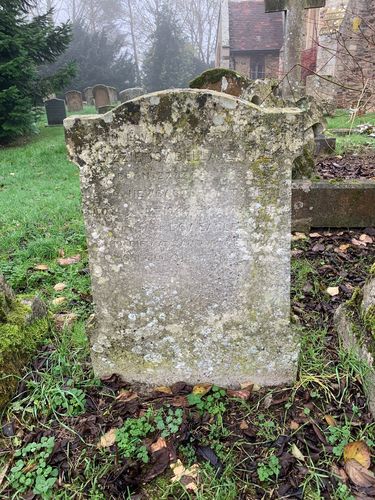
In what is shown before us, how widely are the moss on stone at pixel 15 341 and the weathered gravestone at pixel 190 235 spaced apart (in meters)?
0.48

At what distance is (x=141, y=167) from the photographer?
7.18ft

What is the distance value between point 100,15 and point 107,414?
47.0 meters

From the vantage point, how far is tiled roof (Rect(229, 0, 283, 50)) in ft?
97.1

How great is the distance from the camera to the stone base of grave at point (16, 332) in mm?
2400

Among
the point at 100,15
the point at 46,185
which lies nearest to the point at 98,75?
the point at 100,15

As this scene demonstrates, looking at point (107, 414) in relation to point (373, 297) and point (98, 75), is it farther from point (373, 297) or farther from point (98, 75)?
point (98, 75)

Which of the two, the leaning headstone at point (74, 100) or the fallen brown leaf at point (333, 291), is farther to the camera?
the leaning headstone at point (74, 100)

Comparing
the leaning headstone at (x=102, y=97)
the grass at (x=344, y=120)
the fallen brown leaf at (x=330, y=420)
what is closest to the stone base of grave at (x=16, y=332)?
the fallen brown leaf at (x=330, y=420)

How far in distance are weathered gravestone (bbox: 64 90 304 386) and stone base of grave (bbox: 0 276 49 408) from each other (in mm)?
480

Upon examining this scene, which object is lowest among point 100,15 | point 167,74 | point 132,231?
point 132,231

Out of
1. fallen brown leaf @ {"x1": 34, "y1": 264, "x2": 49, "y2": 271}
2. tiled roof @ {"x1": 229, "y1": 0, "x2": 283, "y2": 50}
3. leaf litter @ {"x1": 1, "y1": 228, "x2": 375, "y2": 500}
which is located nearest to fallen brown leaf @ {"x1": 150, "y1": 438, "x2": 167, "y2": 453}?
leaf litter @ {"x1": 1, "y1": 228, "x2": 375, "y2": 500}

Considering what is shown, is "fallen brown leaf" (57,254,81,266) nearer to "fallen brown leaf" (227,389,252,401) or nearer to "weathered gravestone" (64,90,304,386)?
"weathered gravestone" (64,90,304,386)

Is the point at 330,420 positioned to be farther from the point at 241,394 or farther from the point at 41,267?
the point at 41,267

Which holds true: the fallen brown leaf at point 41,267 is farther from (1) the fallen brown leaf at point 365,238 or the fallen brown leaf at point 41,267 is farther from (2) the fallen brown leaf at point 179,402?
(1) the fallen brown leaf at point 365,238
